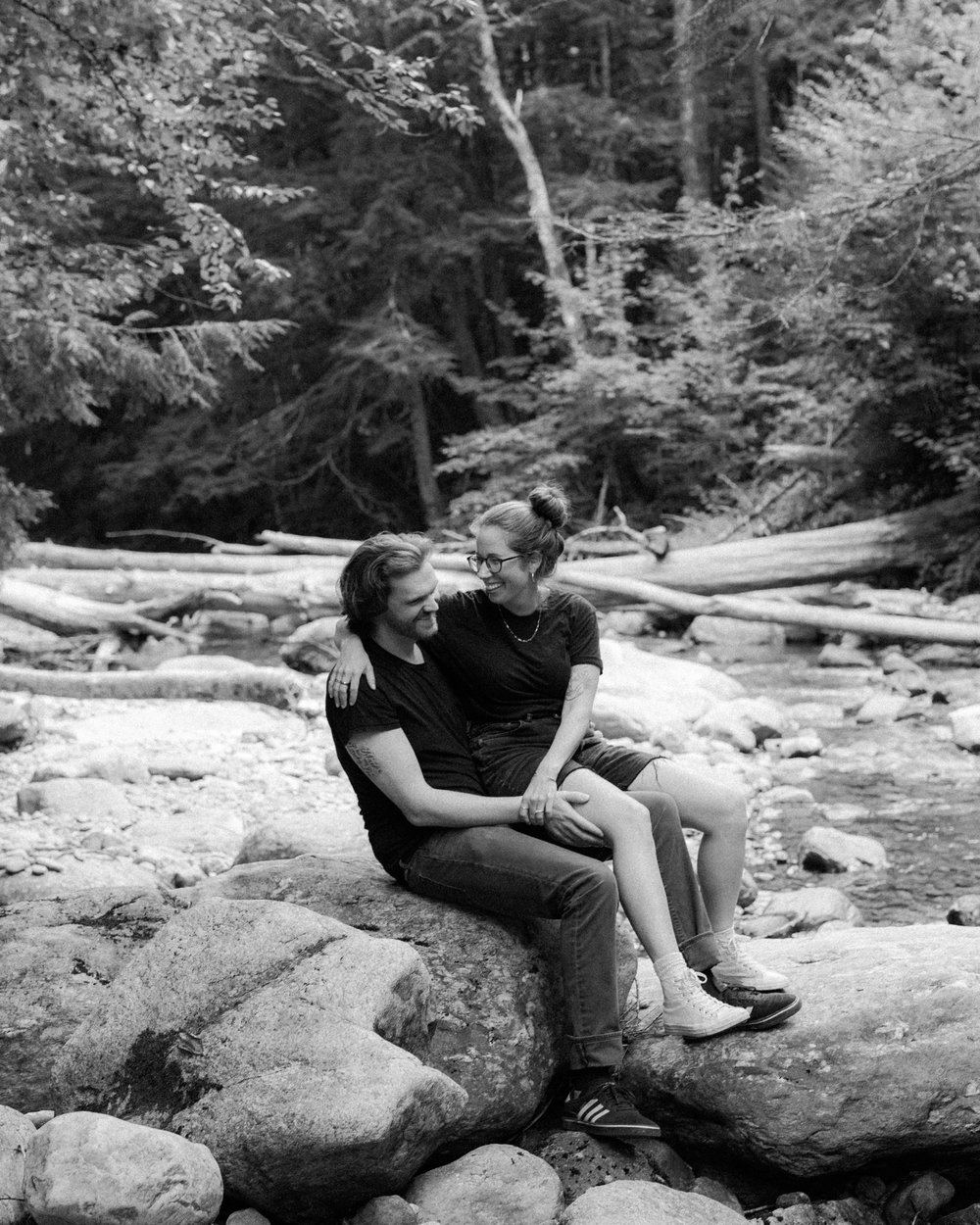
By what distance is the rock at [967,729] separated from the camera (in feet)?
26.2

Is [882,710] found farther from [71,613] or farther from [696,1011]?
[71,613]

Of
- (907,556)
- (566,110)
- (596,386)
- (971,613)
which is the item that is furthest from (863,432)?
(566,110)

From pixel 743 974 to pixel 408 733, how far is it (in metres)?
1.11

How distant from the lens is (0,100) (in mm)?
5527

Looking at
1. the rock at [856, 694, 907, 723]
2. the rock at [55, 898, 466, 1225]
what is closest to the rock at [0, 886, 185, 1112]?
the rock at [55, 898, 466, 1225]

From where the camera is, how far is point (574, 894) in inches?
123

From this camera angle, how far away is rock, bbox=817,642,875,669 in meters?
11.1

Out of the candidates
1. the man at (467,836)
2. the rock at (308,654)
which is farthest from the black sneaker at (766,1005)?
the rock at (308,654)

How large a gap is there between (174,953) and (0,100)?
4.29 meters

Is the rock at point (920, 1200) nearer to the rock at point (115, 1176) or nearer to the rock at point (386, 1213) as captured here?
the rock at point (386, 1213)

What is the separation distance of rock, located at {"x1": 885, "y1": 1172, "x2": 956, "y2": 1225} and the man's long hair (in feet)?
6.58

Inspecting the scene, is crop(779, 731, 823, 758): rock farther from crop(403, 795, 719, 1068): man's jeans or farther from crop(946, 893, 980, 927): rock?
crop(403, 795, 719, 1068): man's jeans

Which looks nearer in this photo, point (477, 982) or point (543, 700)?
point (477, 982)

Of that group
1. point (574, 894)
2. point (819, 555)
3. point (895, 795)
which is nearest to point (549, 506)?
point (574, 894)
